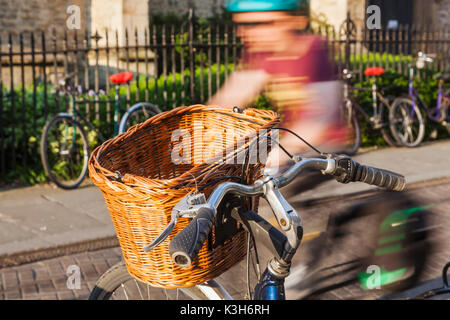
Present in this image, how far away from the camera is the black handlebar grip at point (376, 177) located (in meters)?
2.12

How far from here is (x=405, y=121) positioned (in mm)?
9258

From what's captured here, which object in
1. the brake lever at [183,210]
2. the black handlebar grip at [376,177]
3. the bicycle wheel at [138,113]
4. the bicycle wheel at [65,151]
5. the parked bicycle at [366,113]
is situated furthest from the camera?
the parked bicycle at [366,113]

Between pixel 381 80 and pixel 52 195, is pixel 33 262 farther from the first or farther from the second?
pixel 381 80

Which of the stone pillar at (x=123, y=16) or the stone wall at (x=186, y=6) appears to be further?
the stone wall at (x=186, y=6)

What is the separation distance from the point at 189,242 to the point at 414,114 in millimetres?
8479

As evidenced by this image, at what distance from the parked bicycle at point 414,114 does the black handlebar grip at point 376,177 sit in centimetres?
716

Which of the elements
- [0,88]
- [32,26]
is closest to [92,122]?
[0,88]

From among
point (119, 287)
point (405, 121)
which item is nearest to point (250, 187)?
point (119, 287)

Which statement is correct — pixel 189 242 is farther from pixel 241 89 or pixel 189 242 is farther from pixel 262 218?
pixel 241 89

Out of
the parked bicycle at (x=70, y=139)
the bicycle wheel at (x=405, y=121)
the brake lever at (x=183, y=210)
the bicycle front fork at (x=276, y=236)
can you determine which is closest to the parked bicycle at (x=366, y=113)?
the bicycle wheel at (x=405, y=121)

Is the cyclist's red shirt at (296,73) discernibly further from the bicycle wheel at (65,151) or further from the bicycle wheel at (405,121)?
the bicycle wheel at (405,121)

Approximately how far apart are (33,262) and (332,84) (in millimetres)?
2774

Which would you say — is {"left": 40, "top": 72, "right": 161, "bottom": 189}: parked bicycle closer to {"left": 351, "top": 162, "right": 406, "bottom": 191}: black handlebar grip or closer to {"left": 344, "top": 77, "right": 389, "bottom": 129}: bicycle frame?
{"left": 344, "top": 77, "right": 389, "bottom": 129}: bicycle frame

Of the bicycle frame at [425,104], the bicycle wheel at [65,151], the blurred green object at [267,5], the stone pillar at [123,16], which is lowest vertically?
the bicycle wheel at [65,151]
